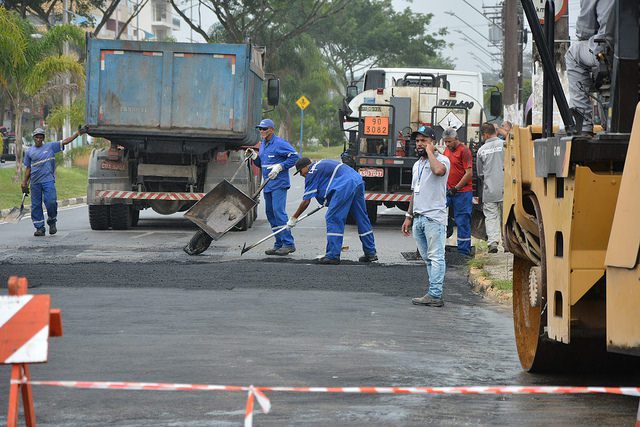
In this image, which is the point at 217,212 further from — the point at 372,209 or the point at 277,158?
the point at 372,209

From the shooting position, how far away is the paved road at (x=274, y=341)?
6.68 meters

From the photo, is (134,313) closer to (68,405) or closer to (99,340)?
(99,340)

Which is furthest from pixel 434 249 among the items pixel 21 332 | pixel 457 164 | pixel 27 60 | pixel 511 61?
pixel 27 60

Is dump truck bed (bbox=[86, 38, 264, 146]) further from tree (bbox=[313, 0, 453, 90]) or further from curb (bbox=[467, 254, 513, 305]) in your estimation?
tree (bbox=[313, 0, 453, 90])

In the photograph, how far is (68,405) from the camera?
22.2 ft

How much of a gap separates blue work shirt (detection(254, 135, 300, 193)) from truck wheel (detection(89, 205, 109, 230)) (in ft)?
13.3

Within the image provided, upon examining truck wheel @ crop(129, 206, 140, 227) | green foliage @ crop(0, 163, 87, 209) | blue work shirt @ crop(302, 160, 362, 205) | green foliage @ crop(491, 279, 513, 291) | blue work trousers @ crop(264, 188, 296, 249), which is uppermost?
blue work shirt @ crop(302, 160, 362, 205)

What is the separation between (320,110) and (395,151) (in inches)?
2246

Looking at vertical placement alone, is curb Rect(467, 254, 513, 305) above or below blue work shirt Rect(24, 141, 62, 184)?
below

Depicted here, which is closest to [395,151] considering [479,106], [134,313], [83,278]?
[479,106]

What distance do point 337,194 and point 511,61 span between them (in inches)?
433

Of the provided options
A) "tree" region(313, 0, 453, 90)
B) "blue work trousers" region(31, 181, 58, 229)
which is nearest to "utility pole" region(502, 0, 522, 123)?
"blue work trousers" region(31, 181, 58, 229)

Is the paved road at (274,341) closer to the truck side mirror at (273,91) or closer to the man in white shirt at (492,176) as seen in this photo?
the man in white shirt at (492,176)

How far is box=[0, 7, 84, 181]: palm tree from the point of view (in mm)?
30875
